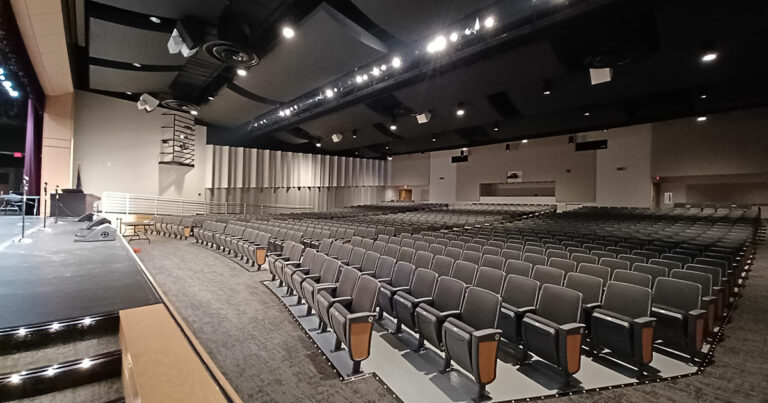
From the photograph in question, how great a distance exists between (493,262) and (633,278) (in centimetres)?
140

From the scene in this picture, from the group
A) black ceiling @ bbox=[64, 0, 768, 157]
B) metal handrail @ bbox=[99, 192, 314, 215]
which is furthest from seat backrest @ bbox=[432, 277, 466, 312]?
metal handrail @ bbox=[99, 192, 314, 215]

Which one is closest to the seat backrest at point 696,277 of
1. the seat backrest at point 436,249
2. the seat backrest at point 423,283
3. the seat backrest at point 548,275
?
the seat backrest at point 548,275

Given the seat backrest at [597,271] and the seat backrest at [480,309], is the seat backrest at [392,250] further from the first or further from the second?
the seat backrest at [597,271]

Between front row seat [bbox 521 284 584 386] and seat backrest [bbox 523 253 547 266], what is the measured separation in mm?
1390

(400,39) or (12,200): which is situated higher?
(400,39)

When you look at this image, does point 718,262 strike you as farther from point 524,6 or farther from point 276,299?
point 276,299

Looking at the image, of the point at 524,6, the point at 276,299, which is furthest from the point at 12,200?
the point at 524,6

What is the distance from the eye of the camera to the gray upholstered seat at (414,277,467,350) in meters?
2.63

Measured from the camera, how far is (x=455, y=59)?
7.02m

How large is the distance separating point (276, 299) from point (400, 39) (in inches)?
219

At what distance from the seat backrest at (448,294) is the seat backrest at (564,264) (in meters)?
1.70

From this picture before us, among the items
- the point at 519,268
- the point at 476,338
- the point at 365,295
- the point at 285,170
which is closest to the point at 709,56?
the point at 519,268

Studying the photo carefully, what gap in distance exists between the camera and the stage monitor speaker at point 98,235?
484cm

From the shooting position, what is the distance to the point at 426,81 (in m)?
8.58
